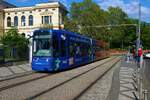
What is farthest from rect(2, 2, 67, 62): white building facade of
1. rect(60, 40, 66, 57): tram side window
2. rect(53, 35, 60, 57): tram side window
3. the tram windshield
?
rect(53, 35, 60, 57): tram side window

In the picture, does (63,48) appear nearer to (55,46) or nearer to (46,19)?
(55,46)

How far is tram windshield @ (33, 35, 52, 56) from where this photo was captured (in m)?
22.1

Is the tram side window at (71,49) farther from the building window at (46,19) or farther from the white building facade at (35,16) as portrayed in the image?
the building window at (46,19)

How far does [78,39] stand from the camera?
2902 centimetres

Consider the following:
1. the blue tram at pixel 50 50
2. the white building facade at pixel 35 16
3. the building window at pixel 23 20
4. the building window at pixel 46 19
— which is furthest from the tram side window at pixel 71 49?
the building window at pixel 23 20

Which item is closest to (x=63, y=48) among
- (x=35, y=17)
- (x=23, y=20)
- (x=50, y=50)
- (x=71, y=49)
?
(x=50, y=50)

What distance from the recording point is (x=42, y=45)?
73.4ft

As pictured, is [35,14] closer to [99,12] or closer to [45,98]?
[99,12]

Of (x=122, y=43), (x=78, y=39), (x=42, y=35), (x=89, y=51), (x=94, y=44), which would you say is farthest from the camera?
(x=122, y=43)

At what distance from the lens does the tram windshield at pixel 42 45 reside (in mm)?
22094

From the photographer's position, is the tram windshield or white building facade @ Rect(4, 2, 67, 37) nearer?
the tram windshield

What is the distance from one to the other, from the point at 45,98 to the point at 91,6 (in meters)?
71.1

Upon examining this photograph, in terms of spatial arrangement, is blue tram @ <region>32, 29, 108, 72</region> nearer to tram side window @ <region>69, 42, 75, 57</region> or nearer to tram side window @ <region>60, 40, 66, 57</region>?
tram side window @ <region>60, 40, 66, 57</region>

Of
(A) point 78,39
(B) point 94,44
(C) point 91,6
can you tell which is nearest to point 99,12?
(C) point 91,6
